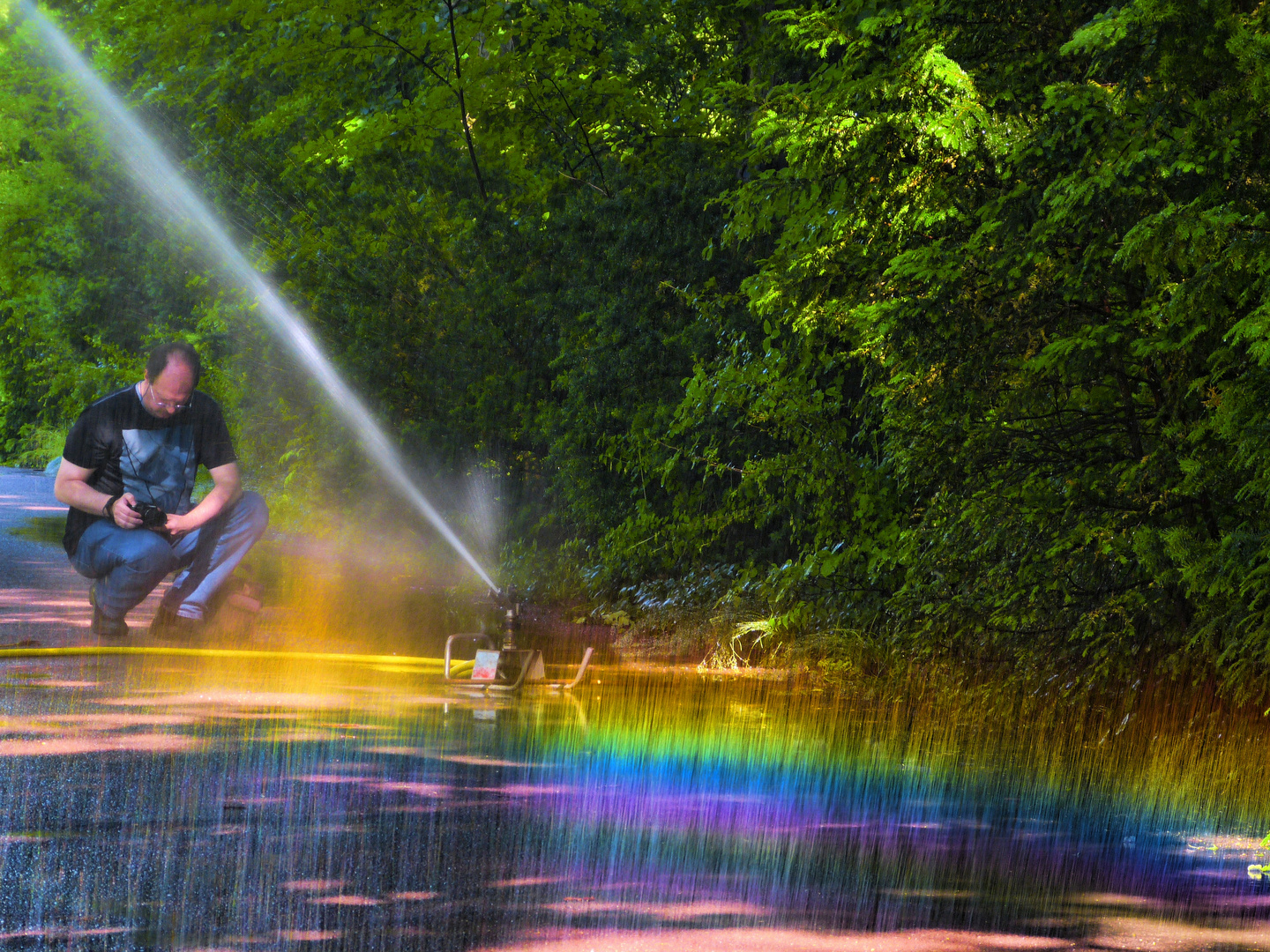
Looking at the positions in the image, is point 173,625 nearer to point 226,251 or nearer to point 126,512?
point 126,512

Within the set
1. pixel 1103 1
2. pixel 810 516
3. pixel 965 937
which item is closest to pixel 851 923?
pixel 965 937

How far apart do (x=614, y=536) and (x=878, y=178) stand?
6327 millimetres

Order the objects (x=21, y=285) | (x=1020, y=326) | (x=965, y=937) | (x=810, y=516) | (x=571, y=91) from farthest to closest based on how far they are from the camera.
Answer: (x=21, y=285)
(x=571, y=91)
(x=810, y=516)
(x=1020, y=326)
(x=965, y=937)

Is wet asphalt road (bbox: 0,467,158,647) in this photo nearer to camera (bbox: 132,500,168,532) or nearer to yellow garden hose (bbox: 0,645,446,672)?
yellow garden hose (bbox: 0,645,446,672)

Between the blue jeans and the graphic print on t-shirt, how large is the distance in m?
0.36

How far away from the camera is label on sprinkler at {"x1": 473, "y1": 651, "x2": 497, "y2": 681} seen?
34.0ft

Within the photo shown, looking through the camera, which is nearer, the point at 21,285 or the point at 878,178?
the point at 878,178

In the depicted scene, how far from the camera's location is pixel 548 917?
5039mm

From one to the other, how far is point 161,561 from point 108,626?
Result: 3.29 ft

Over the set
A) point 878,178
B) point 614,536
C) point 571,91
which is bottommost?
point 614,536

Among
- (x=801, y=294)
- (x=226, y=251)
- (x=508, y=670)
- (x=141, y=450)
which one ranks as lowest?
(x=508, y=670)

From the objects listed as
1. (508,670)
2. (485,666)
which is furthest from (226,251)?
(485,666)

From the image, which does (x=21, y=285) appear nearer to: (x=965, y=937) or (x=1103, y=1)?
(x=1103, y=1)

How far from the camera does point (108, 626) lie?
501 inches
